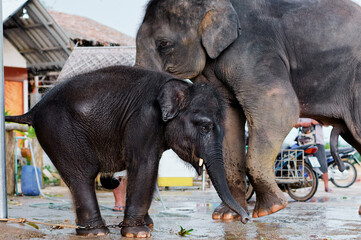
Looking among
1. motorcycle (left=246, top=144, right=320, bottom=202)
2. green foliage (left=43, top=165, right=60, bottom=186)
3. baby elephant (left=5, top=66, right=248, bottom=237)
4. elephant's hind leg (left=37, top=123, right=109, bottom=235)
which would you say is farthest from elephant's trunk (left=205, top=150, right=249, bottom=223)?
green foliage (left=43, top=165, right=60, bottom=186)

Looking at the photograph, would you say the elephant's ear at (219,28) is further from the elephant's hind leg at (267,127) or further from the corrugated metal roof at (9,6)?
the corrugated metal roof at (9,6)

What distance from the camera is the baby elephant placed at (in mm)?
3891

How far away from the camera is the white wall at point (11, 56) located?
15.7 metres

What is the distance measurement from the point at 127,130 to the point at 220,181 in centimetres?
71

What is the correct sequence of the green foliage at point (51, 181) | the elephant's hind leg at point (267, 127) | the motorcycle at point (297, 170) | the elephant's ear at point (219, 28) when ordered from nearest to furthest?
the elephant's hind leg at point (267, 127)
the elephant's ear at point (219, 28)
the motorcycle at point (297, 170)
the green foliage at point (51, 181)

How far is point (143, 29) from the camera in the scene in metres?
5.40

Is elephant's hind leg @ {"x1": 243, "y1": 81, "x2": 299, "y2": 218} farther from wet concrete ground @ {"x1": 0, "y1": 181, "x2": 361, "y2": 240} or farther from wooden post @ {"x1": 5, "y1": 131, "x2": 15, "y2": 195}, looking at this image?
wooden post @ {"x1": 5, "y1": 131, "x2": 15, "y2": 195}

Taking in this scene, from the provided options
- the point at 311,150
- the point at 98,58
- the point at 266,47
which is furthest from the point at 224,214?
the point at 311,150

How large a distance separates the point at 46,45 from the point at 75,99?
37.0 ft

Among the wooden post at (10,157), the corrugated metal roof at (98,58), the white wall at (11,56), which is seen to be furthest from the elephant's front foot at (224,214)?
the white wall at (11,56)

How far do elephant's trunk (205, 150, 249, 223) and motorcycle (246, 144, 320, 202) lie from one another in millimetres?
5593

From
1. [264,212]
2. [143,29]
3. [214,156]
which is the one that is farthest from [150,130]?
[143,29]

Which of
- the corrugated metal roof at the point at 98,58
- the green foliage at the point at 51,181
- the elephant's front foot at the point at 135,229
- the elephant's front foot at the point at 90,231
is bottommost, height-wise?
the green foliage at the point at 51,181

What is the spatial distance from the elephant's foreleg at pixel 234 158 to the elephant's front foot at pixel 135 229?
1426mm
